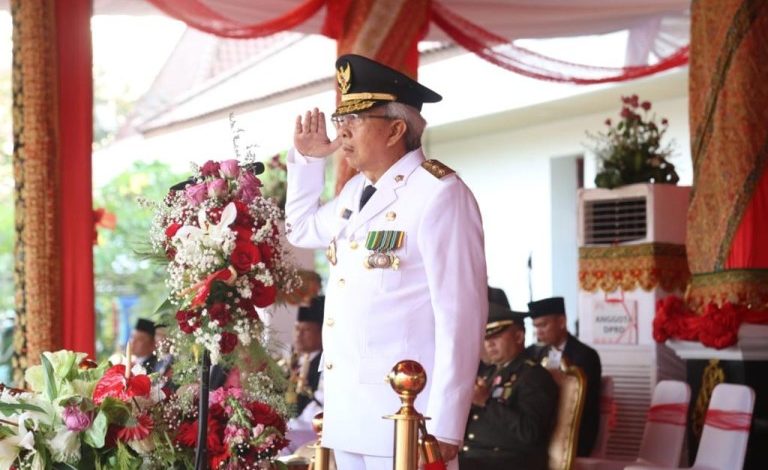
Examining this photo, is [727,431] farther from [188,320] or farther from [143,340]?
[143,340]

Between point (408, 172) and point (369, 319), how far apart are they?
A: 34 cm

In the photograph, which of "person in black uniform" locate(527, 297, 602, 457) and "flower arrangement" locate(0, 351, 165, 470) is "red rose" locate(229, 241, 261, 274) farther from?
"person in black uniform" locate(527, 297, 602, 457)

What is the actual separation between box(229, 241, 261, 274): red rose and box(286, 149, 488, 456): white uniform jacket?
0.33 m

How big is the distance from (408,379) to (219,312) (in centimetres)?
51

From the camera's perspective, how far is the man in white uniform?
2.79m

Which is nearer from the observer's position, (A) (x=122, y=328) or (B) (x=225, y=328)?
(B) (x=225, y=328)

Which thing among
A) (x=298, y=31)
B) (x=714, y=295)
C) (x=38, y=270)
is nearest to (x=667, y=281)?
(x=714, y=295)

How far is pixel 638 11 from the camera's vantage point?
7.12 metres

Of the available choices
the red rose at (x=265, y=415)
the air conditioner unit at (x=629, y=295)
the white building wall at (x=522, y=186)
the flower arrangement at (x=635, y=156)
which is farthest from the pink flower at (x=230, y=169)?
the white building wall at (x=522, y=186)

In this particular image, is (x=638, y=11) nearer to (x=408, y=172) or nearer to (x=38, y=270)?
(x=38, y=270)

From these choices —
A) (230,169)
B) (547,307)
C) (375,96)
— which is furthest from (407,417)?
(547,307)

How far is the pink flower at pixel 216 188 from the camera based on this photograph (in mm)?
2736

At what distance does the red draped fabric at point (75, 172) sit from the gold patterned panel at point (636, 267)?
310 cm

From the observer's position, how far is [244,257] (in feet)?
8.79
